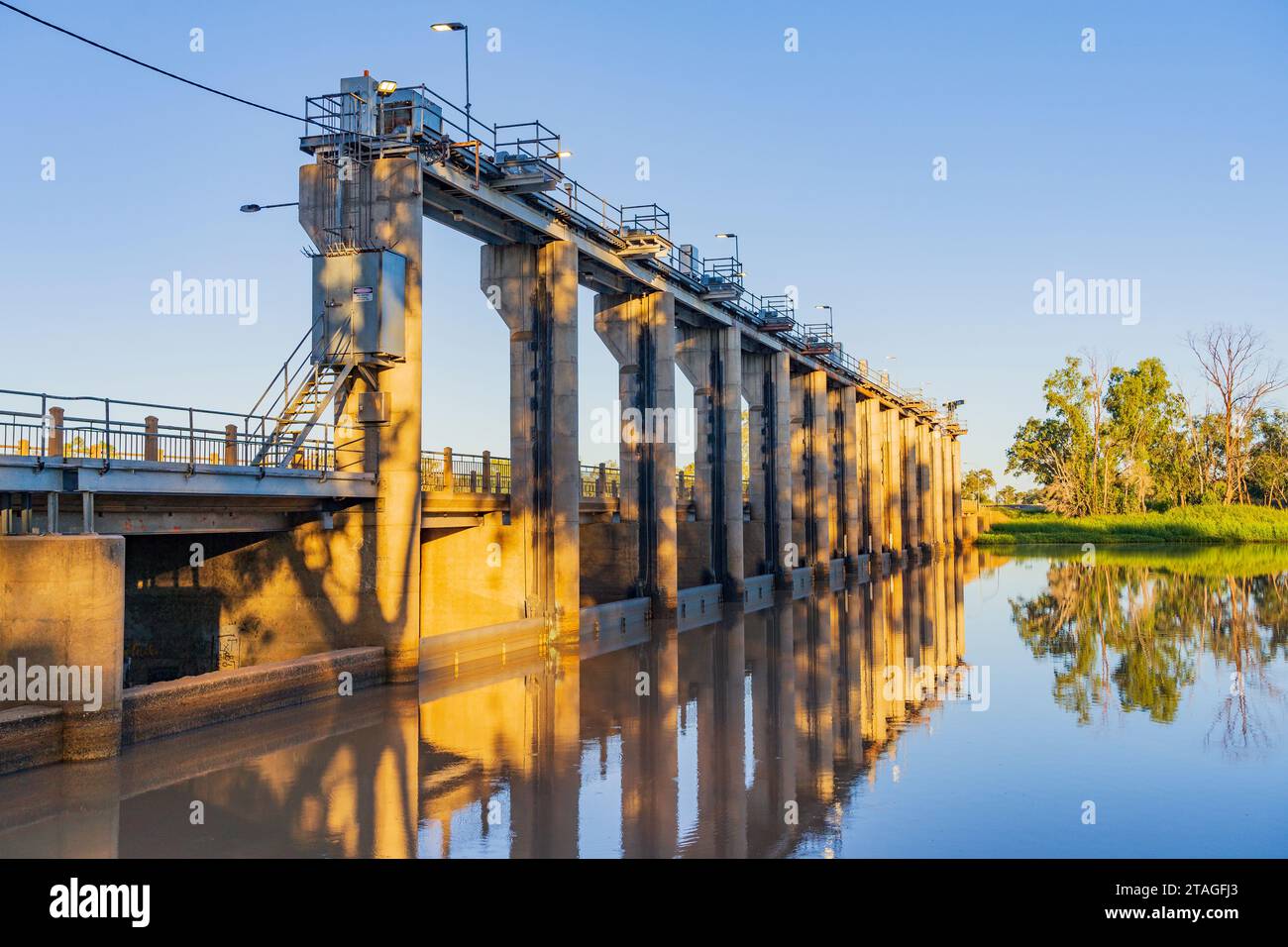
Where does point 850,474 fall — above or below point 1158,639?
above

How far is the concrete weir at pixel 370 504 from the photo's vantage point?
49.0ft

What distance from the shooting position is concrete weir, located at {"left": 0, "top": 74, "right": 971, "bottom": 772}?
14.9 metres

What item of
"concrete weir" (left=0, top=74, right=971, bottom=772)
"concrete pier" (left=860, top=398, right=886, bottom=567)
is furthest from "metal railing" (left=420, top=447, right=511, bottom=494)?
"concrete pier" (left=860, top=398, right=886, bottom=567)

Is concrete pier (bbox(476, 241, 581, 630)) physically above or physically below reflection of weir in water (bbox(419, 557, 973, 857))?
above

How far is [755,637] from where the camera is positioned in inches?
1198

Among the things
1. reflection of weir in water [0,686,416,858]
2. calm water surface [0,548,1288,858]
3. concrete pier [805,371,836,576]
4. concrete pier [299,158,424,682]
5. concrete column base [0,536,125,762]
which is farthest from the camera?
concrete pier [805,371,836,576]

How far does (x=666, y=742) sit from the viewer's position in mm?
16344

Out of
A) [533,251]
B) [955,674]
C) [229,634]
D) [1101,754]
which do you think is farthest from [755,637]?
[1101,754]

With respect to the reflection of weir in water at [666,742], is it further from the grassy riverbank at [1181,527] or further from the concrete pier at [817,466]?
the grassy riverbank at [1181,527]

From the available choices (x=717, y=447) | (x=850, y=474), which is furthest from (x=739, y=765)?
(x=850, y=474)

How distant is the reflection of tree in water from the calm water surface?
142 millimetres

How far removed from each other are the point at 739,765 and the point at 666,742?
1.93 metres

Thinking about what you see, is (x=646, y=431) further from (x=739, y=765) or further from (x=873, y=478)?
(x=873, y=478)

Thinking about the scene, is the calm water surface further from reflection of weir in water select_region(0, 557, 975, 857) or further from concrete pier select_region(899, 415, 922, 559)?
concrete pier select_region(899, 415, 922, 559)
